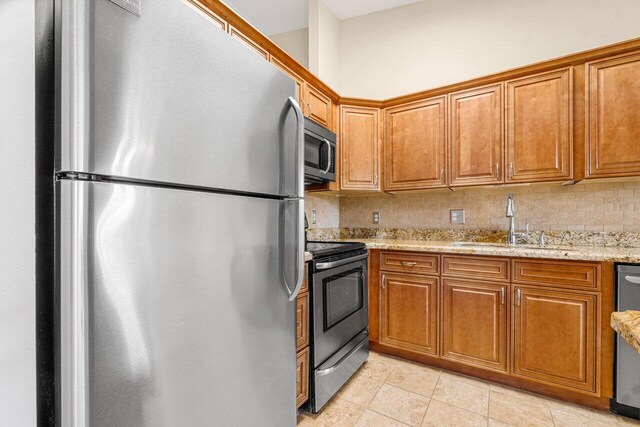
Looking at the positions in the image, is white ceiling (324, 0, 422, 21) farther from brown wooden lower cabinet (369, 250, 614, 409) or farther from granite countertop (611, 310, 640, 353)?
granite countertop (611, 310, 640, 353)

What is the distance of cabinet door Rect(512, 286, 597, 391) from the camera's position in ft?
5.93

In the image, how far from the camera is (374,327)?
2.51 m

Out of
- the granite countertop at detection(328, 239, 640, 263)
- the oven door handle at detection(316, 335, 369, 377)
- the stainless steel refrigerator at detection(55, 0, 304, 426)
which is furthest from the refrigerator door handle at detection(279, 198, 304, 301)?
the granite countertop at detection(328, 239, 640, 263)

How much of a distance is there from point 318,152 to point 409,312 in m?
1.39

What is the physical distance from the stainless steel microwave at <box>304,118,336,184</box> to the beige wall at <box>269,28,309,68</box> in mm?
1394

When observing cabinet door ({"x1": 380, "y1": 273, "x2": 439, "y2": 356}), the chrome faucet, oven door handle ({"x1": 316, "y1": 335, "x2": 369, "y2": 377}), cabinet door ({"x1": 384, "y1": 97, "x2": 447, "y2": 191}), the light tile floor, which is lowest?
the light tile floor

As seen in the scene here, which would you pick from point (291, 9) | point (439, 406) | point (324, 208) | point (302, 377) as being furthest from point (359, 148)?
point (439, 406)

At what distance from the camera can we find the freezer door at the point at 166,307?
0.59 m

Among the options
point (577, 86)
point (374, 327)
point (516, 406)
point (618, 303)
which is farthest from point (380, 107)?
point (516, 406)

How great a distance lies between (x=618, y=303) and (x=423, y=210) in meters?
1.48

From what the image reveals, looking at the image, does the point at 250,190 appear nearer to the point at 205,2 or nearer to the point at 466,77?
the point at 205,2

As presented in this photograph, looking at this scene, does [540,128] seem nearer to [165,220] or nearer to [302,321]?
[302,321]

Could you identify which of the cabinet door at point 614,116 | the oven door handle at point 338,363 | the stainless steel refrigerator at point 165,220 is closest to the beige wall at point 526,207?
the cabinet door at point 614,116

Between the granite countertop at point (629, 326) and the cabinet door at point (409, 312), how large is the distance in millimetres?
1634
